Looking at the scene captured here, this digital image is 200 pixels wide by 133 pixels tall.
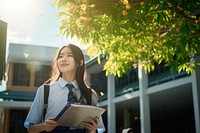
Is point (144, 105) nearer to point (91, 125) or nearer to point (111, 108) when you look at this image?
point (111, 108)

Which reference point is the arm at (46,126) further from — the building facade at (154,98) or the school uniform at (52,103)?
the building facade at (154,98)

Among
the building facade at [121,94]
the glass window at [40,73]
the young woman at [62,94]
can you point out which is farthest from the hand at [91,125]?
the glass window at [40,73]

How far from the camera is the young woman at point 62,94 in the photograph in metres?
2.28

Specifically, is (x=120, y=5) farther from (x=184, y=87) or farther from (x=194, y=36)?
(x=184, y=87)

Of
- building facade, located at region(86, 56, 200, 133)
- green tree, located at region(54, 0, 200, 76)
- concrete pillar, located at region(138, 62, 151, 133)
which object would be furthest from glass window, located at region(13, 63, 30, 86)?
green tree, located at region(54, 0, 200, 76)

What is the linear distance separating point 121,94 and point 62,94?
19423 mm

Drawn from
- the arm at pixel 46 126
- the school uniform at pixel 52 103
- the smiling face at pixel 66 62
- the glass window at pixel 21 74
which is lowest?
the arm at pixel 46 126

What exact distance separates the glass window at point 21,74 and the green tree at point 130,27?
23472 mm

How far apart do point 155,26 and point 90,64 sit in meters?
17.1

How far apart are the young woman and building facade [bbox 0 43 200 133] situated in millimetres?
13051

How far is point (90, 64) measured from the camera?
24.2 m

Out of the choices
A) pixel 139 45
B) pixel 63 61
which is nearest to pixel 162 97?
pixel 139 45

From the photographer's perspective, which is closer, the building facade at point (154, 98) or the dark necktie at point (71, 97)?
the dark necktie at point (71, 97)

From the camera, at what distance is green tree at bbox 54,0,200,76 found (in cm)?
514
